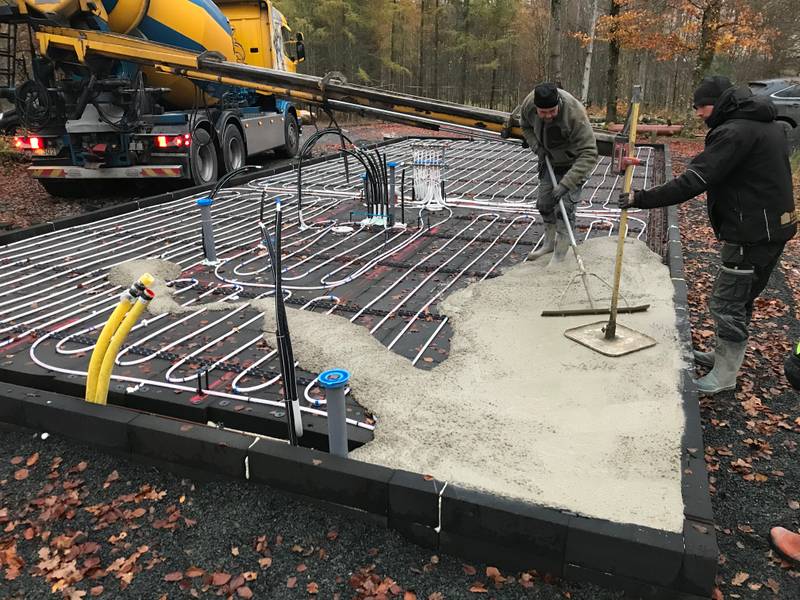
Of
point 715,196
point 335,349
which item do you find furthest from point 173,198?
point 715,196

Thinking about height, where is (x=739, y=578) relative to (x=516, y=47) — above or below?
below

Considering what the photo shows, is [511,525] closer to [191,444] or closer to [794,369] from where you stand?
[191,444]

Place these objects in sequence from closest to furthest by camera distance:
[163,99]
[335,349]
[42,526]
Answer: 1. [42,526]
2. [335,349]
3. [163,99]

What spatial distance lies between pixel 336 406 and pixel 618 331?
94.4 inches

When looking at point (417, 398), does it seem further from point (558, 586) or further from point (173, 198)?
point (173, 198)

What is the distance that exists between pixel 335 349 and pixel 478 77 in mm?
31527

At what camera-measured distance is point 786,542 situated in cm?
267

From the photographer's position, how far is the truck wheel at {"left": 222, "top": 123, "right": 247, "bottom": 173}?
10.6 m

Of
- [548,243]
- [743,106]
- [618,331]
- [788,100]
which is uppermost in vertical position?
[743,106]

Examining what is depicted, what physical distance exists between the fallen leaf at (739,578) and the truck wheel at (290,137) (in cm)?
1288

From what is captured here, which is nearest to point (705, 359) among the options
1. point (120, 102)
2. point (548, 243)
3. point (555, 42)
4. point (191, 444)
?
point (548, 243)

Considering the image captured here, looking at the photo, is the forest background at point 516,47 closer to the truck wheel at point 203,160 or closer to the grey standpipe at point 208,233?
the truck wheel at point 203,160

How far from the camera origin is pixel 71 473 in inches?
125

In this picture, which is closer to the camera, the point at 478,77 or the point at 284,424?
the point at 284,424
